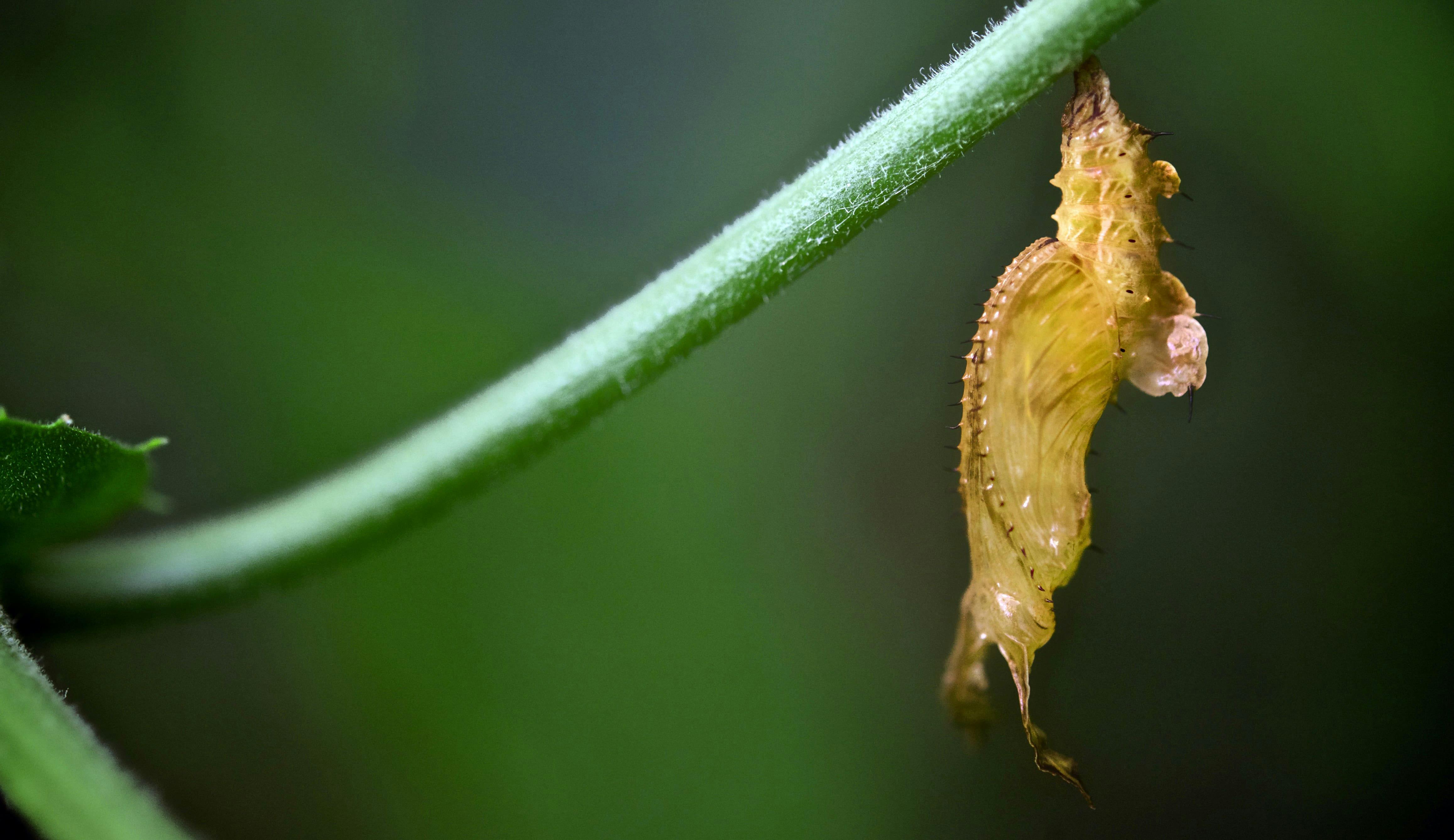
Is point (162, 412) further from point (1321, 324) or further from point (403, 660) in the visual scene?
point (1321, 324)

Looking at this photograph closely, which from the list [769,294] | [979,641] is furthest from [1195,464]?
[769,294]

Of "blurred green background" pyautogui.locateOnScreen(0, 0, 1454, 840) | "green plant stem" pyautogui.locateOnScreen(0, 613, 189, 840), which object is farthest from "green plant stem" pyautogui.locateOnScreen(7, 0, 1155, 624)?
"blurred green background" pyautogui.locateOnScreen(0, 0, 1454, 840)

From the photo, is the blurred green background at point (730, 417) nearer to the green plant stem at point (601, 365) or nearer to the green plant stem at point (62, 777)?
the green plant stem at point (601, 365)

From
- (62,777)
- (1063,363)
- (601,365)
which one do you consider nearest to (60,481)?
(62,777)

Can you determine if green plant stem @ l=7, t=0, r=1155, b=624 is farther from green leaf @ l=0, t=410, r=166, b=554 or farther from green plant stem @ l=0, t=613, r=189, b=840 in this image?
Answer: green plant stem @ l=0, t=613, r=189, b=840

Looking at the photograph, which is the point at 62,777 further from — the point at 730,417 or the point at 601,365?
the point at 730,417

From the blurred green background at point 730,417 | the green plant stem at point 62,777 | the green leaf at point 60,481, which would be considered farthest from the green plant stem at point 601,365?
the blurred green background at point 730,417
